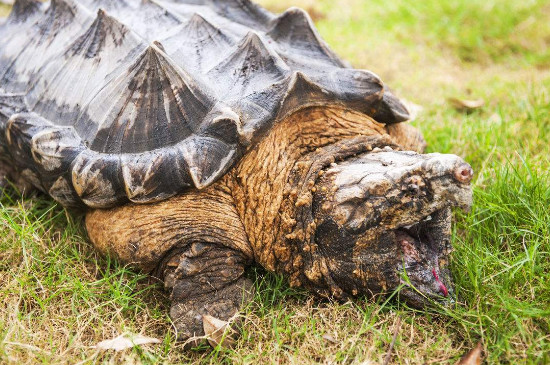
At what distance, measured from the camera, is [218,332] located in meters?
2.05

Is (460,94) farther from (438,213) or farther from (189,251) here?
(189,251)

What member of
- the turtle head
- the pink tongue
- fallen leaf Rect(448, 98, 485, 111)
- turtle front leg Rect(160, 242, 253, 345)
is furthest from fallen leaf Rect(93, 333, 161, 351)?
fallen leaf Rect(448, 98, 485, 111)

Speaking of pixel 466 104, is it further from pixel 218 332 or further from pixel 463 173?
pixel 218 332

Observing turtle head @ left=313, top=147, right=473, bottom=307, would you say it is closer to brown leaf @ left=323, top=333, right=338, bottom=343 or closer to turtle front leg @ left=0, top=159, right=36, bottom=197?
brown leaf @ left=323, top=333, right=338, bottom=343

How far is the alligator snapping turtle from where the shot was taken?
2047 mm

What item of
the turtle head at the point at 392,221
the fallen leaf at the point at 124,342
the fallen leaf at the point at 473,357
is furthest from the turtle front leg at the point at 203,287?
the fallen leaf at the point at 473,357

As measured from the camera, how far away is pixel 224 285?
2.21m

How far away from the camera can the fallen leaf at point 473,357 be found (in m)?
1.88

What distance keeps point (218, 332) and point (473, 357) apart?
1.02 meters

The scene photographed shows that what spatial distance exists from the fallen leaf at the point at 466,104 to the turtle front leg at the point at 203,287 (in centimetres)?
239

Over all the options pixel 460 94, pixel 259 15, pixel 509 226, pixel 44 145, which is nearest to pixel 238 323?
pixel 44 145

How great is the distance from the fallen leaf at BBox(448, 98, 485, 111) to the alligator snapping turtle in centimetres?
141

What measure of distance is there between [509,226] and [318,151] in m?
1.01

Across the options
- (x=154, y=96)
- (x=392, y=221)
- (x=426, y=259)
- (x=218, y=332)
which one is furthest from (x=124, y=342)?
(x=426, y=259)
